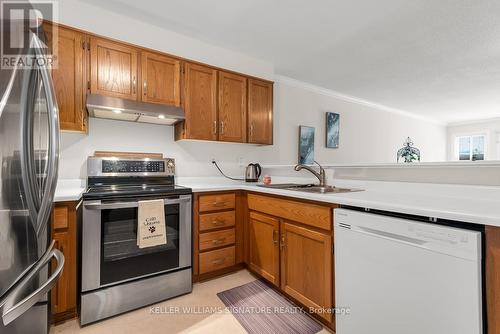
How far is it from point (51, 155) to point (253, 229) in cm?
157

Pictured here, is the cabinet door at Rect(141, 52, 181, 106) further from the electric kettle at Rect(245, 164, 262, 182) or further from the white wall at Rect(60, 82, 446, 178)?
the electric kettle at Rect(245, 164, 262, 182)

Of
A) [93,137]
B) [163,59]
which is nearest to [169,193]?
[93,137]

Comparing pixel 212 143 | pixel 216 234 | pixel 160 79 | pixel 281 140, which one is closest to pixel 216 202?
pixel 216 234

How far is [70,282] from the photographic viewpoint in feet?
5.13

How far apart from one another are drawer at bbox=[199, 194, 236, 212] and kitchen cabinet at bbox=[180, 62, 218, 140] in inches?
25.8

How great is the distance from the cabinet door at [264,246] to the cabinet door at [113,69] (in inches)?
61.7

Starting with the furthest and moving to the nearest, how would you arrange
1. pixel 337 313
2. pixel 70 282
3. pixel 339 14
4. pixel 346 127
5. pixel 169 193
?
pixel 346 127
pixel 339 14
pixel 169 193
pixel 70 282
pixel 337 313

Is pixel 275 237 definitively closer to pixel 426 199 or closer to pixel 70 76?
pixel 426 199

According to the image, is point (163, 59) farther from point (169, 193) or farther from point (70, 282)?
point (70, 282)

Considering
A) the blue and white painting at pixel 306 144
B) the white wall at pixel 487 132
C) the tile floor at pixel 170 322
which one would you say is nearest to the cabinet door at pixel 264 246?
the tile floor at pixel 170 322

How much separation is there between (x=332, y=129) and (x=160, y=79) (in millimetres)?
2935

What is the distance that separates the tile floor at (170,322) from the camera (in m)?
1.53

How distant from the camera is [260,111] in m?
2.86

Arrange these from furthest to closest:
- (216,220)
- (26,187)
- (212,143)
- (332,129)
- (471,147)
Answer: (471,147) < (332,129) < (212,143) < (216,220) < (26,187)
